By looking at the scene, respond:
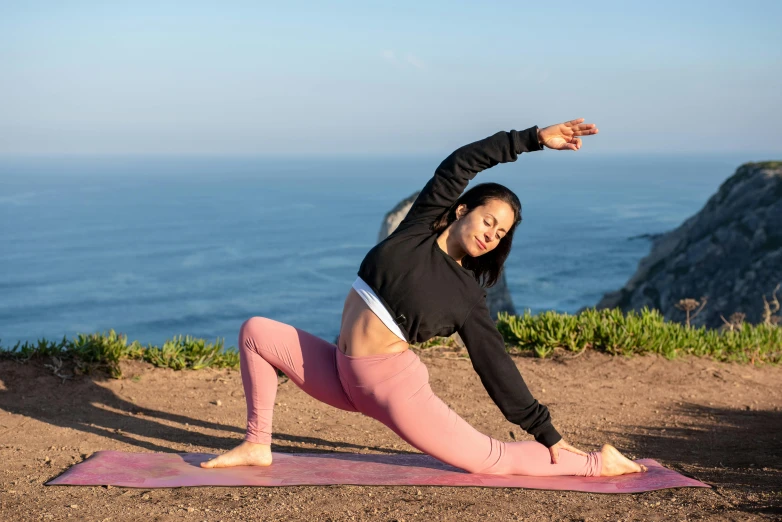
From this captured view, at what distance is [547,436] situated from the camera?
4.14 metres

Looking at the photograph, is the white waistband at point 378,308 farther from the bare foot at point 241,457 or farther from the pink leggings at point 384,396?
the bare foot at point 241,457

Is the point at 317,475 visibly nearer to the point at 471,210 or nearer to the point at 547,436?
the point at 547,436

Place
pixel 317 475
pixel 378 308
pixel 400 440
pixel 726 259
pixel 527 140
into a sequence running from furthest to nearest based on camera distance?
pixel 726 259 → pixel 400 440 → pixel 317 475 → pixel 527 140 → pixel 378 308

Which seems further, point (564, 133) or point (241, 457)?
point (241, 457)

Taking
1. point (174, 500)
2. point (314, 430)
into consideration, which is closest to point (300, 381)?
point (174, 500)

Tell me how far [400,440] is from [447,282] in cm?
222

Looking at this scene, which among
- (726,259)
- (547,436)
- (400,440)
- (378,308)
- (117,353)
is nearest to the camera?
(378,308)

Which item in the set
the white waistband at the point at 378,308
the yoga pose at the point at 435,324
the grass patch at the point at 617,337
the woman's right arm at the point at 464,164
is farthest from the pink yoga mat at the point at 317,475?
the grass patch at the point at 617,337

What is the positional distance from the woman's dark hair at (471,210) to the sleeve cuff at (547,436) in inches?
33.1

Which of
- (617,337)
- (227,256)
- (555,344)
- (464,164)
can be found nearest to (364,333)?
(464,164)

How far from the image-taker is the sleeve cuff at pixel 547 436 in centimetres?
411

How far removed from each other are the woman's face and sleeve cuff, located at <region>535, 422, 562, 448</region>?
41.8 inches

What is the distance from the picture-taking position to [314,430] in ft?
19.2

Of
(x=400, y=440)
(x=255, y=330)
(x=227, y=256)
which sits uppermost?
(x=255, y=330)
